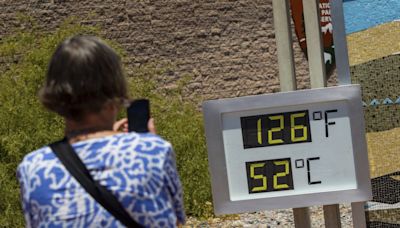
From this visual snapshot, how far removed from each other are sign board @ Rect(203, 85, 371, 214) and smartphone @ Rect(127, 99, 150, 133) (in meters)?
2.74

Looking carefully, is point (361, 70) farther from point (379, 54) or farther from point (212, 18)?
point (212, 18)

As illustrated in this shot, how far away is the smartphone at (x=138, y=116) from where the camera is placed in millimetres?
3102

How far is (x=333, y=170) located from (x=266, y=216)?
485cm

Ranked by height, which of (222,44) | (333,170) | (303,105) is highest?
(222,44)

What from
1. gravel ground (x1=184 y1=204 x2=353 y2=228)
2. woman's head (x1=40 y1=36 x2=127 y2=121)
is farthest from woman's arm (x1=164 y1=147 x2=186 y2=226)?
gravel ground (x1=184 y1=204 x2=353 y2=228)

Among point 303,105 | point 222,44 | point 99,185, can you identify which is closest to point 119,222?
point 99,185

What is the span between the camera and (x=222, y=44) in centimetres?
1816

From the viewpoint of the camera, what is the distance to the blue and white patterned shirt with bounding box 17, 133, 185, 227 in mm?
2912

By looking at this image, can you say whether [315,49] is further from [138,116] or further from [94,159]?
[94,159]

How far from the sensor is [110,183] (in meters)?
Result: 2.91

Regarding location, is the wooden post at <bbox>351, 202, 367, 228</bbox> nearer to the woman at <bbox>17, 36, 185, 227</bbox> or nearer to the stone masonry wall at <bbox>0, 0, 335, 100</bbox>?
the woman at <bbox>17, 36, 185, 227</bbox>

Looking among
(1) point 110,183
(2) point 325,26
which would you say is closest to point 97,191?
(1) point 110,183

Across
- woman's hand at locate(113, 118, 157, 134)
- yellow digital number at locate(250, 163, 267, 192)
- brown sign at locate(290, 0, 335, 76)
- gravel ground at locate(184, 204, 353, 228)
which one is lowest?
gravel ground at locate(184, 204, 353, 228)

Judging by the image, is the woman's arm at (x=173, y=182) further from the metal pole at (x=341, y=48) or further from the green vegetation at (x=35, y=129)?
the green vegetation at (x=35, y=129)
